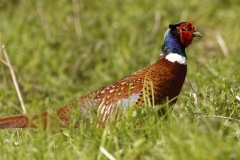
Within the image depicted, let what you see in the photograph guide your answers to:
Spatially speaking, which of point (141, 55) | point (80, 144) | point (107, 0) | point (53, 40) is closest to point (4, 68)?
point (53, 40)

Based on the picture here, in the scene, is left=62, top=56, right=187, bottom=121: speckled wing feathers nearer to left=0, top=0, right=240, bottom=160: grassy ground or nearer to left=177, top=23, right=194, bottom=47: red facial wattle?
left=0, top=0, right=240, bottom=160: grassy ground

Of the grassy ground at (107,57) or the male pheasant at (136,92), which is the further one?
the male pheasant at (136,92)

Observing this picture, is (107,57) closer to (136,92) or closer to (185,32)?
(185,32)

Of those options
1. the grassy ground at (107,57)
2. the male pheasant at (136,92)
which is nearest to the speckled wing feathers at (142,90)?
the male pheasant at (136,92)

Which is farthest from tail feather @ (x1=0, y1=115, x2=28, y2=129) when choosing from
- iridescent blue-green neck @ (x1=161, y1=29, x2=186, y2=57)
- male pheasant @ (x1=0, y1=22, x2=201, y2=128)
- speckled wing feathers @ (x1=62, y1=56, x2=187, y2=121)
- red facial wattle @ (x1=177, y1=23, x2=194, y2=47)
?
red facial wattle @ (x1=177, y1=23, x2=194, y2=47)

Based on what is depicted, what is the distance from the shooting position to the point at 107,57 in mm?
6488

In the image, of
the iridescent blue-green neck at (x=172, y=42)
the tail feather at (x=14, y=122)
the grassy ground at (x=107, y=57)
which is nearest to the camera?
the grassy ground at (x=107, y=57)

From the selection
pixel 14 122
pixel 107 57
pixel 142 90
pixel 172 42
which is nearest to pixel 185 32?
pixel 172 42

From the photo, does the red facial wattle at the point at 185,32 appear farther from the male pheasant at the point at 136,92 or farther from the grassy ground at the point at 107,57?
the grassy ground at the point at 107,57

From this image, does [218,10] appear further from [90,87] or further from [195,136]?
[195,136]

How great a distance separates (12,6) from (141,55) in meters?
1.70

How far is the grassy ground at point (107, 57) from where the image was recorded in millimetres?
3346

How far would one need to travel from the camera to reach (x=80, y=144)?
3.19m

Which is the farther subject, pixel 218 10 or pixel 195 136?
pixel 218 10
